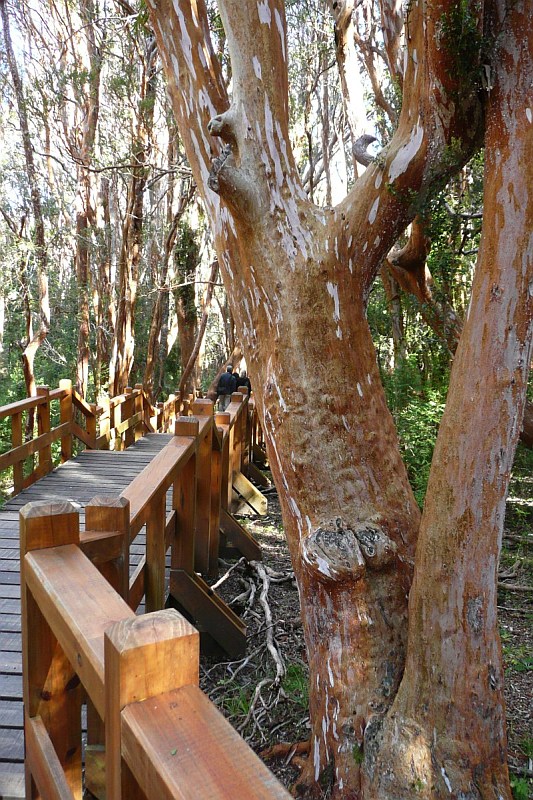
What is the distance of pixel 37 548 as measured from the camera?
1925 millimetres

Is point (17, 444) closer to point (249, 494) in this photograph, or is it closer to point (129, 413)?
point (249, 494)

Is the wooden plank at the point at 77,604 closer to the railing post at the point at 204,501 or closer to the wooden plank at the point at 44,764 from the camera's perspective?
the wooden plank at the point at 44,764

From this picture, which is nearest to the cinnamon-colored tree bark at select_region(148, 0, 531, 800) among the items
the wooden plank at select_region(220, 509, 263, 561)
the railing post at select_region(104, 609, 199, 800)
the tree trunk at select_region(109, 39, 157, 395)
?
the railing post at select_region(104, 609, 199, 800)

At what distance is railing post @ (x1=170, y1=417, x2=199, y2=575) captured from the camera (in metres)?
4.70

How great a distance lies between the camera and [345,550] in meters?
3.07

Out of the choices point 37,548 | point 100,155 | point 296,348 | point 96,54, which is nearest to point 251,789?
point 37,548

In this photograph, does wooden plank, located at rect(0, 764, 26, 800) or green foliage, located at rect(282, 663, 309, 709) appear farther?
green foliage, located at rect(282, 663, 309, 709)

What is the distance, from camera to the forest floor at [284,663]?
13.1ft

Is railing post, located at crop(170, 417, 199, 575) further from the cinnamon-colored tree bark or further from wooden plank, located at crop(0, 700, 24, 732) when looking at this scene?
wooden plank, located at crop(0, 700, 24, 732)

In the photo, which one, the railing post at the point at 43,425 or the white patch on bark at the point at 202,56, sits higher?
the white patch on bark at the point at 202,56

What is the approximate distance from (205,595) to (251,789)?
402cm

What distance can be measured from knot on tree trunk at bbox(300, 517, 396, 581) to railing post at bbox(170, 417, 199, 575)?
172cm

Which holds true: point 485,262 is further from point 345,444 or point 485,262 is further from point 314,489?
point 314,489

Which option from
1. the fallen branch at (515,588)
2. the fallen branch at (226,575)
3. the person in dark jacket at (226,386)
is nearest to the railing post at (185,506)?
the fallen branch at (226,575)
